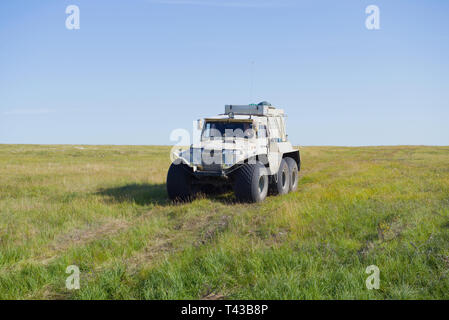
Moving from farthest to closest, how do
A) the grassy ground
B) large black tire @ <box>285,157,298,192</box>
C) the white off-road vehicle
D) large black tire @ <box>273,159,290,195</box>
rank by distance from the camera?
large black tire @ <box>285,157,298,192</box> → large black tire @ <box>273,159,290,195</box> → the white off-road vehicle → the grassy ground

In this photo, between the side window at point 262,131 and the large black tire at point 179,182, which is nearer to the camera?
the large black tire at point 179,182

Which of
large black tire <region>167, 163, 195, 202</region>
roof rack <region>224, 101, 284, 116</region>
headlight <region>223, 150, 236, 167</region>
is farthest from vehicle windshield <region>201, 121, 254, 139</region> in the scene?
headlight <region>223, 150, 236, 167</region>

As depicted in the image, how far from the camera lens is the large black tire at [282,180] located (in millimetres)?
9875

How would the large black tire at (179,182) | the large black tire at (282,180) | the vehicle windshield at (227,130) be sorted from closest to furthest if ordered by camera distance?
the large black tire at (179,182), the vehicle windshield at (227,130), the large black tire at (282,180)

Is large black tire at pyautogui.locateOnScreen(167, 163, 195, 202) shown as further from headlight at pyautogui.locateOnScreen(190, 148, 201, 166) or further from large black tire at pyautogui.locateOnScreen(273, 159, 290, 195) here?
large black tire at pyautogui.locateOnScreen(273, 159, 290, 195)

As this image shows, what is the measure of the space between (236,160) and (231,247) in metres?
3.35

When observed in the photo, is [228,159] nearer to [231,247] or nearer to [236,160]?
[236,160]

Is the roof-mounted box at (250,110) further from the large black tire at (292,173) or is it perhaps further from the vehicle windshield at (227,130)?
the large black tire at (292,173)

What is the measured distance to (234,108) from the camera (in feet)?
34.6

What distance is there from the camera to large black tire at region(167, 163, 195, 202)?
28.1 feet

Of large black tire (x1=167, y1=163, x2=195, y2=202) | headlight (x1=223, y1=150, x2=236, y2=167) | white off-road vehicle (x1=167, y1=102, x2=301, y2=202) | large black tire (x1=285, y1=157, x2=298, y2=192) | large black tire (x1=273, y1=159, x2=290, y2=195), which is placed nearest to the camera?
headlight (x1=223, y1=150, x2=236, y2=167)

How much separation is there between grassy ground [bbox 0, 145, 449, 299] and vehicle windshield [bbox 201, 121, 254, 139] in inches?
73.4

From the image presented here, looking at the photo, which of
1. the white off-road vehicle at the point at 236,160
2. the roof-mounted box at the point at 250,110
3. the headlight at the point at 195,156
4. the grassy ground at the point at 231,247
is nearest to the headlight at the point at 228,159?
the white off-road vehicle at the point at 236,160

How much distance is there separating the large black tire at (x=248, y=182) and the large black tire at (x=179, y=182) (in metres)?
1.31
